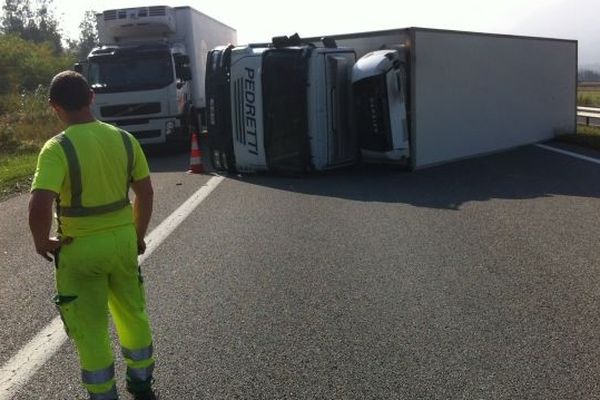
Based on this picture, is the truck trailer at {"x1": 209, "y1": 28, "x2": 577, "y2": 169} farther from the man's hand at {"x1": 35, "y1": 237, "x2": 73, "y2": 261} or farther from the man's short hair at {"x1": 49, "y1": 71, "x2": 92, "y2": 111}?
the man's hand at {"x1": 35, "y1": 237, "x2": 73, "y2": 261}

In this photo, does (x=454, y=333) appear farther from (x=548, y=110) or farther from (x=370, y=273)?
(x=548, y=110)

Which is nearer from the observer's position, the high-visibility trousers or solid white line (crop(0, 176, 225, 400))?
the high-visibility trousers

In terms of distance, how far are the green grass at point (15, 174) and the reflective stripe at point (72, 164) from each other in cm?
995

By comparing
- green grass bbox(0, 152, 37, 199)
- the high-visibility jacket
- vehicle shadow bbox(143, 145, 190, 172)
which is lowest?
vehicle shadow bbox(143, 145, 190, 172)

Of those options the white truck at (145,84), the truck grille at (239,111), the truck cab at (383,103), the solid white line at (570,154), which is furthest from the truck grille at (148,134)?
the solid white line at (570,154)

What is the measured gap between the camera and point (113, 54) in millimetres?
17656

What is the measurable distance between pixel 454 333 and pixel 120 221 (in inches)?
94.7

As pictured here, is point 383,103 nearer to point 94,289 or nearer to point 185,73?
point 185,73

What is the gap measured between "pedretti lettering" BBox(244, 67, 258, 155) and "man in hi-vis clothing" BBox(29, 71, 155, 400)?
9638 mm

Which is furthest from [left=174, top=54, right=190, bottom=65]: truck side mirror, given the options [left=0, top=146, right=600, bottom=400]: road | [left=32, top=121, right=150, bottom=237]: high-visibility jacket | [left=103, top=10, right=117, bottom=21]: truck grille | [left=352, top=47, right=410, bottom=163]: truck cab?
[left=32, top=121, right=150, bottom=237]: high-visibility jacket

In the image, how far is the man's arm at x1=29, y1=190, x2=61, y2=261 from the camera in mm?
3334

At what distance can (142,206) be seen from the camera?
3.89 m

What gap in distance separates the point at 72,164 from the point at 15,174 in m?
12.5

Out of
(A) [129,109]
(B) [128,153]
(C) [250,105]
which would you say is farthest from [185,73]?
(B) [128,153]
